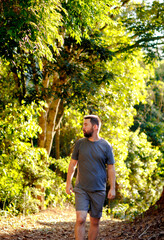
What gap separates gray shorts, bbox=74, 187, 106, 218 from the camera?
4.57 m

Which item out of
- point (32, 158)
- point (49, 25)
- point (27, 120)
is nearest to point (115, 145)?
point (32, 158)

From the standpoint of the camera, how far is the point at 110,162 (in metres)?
4.78

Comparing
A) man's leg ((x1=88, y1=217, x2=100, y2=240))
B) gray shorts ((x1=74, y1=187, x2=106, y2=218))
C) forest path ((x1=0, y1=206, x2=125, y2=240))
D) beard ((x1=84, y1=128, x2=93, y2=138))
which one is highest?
beard ((x1=84, y1=128, x2=93, y2=138))

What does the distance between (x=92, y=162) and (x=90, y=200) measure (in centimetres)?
54

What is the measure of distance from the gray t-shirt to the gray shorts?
0.23ft

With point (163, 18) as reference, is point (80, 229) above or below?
below

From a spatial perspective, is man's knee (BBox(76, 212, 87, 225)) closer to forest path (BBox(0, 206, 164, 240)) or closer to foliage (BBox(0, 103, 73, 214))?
forest path (BBox(0, 206, 164, 240))

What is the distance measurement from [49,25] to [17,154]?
5752mm

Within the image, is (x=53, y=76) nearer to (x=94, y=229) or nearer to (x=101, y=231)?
(x=101, y=231)

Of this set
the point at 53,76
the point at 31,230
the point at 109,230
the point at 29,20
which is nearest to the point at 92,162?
the point at 29,20

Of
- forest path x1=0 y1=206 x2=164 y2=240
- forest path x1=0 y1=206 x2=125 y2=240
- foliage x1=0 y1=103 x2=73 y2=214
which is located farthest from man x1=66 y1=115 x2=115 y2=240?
foliage x1=0 y1=103 x2=73 y2=214

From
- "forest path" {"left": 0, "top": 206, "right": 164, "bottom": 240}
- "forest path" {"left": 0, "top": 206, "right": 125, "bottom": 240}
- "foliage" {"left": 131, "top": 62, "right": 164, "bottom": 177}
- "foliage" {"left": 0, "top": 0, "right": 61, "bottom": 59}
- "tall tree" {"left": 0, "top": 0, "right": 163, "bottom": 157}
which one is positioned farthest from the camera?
"foliage" {"left": 131, "top": 62, "right": 164, "bottom": 177}

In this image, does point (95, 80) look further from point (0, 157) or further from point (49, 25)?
point (49, 25)

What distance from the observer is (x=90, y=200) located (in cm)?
470
